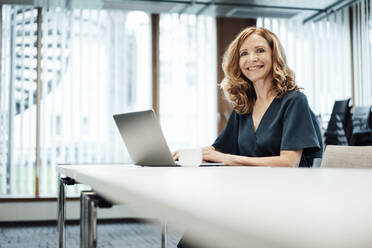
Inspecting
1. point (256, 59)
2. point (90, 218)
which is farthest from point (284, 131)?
point (90, 218)

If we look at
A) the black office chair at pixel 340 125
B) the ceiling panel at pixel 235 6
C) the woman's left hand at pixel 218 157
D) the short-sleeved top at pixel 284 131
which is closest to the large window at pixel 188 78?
the ceiling panel at pixel 235 6

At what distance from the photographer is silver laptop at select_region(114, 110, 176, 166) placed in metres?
1.33

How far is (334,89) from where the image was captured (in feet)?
16.2

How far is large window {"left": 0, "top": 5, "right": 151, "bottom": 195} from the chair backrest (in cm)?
324

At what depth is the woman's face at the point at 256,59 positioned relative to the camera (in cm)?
179

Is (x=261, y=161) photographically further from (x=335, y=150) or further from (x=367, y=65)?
(x=367, y=65)

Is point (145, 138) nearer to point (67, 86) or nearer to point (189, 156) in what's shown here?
point (189, 156)

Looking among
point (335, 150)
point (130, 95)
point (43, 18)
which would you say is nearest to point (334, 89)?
point (130, 95)

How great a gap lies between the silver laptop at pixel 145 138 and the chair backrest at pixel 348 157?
0.56m

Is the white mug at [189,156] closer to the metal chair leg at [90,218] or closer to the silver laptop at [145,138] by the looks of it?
the silver laptop at [145,138]

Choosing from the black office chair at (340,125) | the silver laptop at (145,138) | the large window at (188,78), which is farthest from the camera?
the large window at (188,78)

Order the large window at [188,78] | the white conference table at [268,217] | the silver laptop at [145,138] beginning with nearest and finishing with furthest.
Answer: the white conference table at [268,217] < the silver laptop at [145,138] < the large window at [188,78]

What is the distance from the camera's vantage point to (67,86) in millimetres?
4422

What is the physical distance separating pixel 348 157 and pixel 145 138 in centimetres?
69
